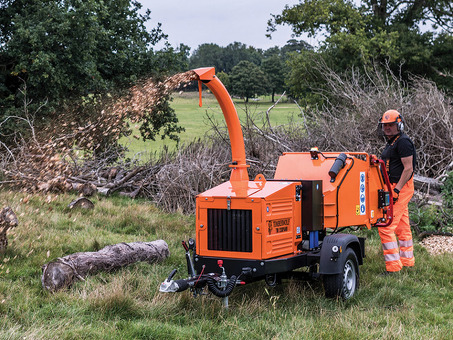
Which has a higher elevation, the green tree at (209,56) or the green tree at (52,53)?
the green tree at (209,56)

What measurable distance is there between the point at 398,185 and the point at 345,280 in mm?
1833

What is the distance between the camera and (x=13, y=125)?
48.1ft

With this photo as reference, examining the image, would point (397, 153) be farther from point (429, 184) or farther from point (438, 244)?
point (429, 184)

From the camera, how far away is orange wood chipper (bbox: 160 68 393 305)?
5.66 meters

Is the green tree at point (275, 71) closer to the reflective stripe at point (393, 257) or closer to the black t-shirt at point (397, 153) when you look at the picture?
the black t-shirt at point (397, 153)

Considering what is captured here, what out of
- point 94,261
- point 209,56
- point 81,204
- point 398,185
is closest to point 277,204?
point 398,185

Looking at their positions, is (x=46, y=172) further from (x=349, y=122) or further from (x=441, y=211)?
(x=441, y=211)

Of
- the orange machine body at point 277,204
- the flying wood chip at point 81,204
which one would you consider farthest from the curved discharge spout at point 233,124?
the flying wood chip at point 81,204

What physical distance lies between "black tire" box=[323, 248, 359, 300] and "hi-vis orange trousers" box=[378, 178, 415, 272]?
102 cm

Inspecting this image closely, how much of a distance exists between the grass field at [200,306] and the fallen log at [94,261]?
12 centimetres

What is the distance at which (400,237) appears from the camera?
7754mm

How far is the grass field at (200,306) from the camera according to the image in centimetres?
504

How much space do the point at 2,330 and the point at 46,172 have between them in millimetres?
7879

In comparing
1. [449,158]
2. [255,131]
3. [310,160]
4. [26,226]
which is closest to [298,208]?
[310,160]
